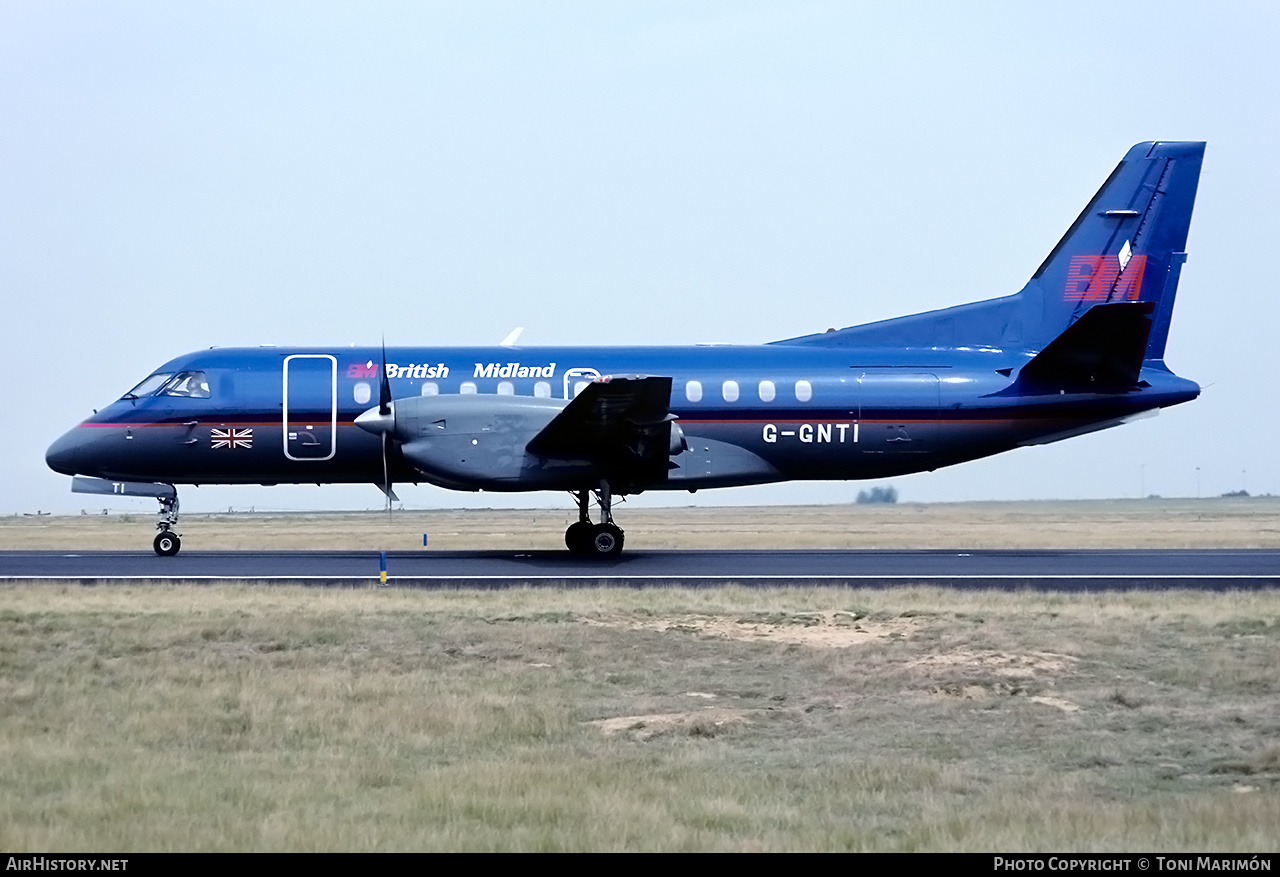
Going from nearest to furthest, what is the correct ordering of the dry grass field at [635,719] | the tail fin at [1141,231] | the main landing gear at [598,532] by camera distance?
the dry grass field at [635,719]
the main landing gear at [598,532]
the tail fin at [1141,231]

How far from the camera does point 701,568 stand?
24016mm

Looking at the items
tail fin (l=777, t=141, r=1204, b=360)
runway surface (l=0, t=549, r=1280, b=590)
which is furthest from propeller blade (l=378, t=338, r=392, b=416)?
tail fin (l=777, t=141, r=1204, b=360)

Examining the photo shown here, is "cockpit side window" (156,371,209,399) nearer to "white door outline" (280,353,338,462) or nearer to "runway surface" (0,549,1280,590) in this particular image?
"white door outline" (280,353,338,462)

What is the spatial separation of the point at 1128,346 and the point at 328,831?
20879 millimetres

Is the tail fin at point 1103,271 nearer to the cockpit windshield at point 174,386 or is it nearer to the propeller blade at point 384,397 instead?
the propeller blade at point 384,397

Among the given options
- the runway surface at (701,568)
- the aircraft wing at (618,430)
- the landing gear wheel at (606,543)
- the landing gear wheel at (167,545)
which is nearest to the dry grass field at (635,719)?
the runway surface at (701,568)

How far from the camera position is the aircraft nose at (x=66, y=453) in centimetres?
2686

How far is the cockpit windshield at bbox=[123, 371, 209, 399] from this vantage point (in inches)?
1057

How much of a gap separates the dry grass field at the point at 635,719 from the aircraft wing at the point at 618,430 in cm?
413

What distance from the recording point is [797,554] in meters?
28.1

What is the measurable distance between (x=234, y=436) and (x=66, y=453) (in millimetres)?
3513
